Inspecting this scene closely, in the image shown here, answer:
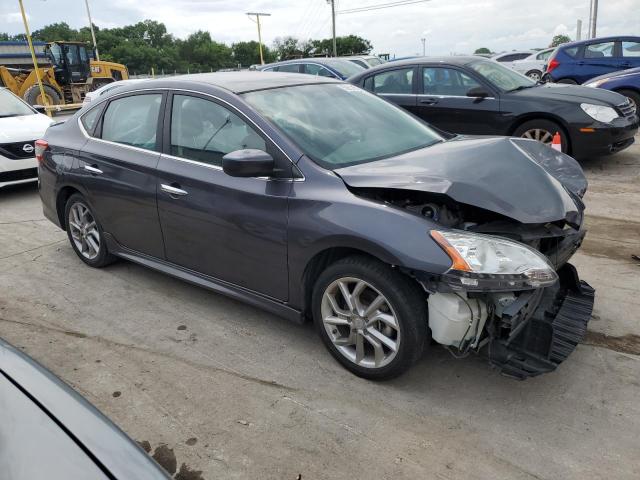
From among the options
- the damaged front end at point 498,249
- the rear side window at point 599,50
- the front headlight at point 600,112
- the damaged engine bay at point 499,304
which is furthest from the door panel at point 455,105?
the rear side window at point 599,50

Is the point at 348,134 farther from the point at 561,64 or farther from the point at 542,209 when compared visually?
the point at 561,64

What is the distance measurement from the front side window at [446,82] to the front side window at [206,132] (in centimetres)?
514

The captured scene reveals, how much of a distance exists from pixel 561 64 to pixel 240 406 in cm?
1243

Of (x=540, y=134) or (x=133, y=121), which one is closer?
(x=133, y=121)

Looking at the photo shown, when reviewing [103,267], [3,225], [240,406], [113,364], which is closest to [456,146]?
[240,406]

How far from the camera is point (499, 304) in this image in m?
2.60

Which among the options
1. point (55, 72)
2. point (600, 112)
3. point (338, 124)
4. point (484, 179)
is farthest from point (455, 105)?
point (55, 72)

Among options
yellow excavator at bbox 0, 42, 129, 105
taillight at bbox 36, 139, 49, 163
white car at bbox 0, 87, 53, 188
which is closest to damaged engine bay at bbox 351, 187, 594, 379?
taillight at bbox 36, 139, 49, 163

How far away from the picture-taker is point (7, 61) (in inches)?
947

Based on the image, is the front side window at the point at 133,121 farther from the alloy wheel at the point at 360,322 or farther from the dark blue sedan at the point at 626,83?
the dark blue sedan at the point at 626,83

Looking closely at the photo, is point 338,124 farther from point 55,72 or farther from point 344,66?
point 55,72

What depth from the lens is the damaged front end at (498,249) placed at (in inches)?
101

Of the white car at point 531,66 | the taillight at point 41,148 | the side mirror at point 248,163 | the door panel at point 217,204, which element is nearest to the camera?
the side mirror at point 248,163

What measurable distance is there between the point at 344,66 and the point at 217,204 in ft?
32.5
